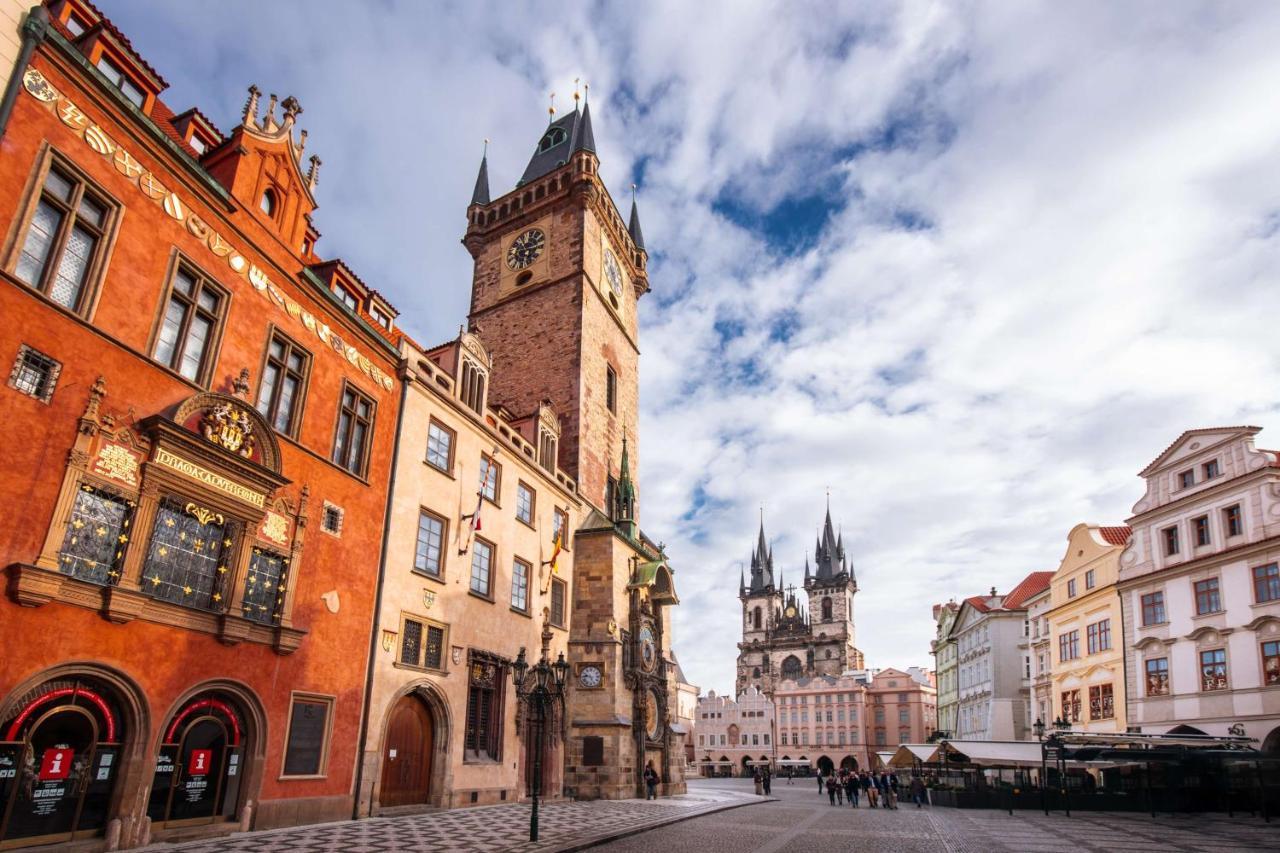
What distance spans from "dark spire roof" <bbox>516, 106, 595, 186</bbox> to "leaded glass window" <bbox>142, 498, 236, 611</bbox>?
2886cm

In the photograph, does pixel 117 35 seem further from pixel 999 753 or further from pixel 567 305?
pixel 999 753

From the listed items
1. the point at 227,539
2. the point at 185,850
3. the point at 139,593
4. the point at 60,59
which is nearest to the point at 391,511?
the point at 227,539

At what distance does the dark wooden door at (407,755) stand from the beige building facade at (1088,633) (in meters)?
30.6

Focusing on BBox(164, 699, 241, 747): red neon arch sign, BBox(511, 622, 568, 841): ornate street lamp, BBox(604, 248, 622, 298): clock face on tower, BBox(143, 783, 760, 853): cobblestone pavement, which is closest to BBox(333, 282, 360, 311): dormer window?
BBox(164, 699, 241, 747): red neon arch sign

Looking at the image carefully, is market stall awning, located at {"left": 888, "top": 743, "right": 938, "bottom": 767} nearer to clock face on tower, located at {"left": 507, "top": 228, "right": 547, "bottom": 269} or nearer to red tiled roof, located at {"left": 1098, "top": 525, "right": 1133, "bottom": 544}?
red tiled roof, located at {"left": 1098, "top": 525, "right": 1133, "bottom": 544}

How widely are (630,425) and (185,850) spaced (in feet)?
92.5

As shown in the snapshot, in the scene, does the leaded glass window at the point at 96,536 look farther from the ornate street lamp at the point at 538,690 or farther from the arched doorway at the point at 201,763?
the ornate street lamp at the point at 538,690

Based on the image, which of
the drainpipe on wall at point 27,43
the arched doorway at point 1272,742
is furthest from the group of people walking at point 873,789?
the drainpipe on wall at point 27,43

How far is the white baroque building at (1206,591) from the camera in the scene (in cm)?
2867

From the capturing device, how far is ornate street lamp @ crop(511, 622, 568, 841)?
15.6 m

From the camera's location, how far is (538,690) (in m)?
17.1

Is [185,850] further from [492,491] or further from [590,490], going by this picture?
[590,490]

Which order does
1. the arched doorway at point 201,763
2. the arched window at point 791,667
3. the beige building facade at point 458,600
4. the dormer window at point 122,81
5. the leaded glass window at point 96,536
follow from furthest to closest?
1. the arched window at point 791,667
2. the beige building facade at point 458,600
3. the dormer window at point 122,81
4. the arched doorway at point 201,763
5. the leaded glass window at point 96,536

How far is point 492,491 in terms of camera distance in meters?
24.3
